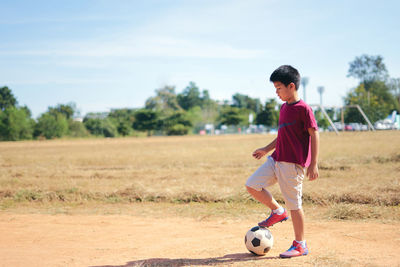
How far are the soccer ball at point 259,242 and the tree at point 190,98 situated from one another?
358ft

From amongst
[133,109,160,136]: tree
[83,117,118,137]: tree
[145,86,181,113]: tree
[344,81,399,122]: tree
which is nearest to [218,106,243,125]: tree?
[133,109,160,136]: tree

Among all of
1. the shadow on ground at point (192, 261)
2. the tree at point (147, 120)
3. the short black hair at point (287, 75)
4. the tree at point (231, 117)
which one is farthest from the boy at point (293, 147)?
the tree at point (231, 117)

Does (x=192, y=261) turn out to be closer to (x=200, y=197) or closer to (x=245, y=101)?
(x=200, y=197)

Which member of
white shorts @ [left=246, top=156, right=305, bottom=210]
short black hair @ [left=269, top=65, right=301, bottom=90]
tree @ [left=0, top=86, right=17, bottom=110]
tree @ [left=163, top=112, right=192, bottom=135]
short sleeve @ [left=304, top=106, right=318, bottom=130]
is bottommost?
white shorts @ [left=246, top=156, right=305, bottom=210]

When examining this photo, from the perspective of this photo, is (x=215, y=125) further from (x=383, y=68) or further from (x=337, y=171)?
(x=337, y=171)

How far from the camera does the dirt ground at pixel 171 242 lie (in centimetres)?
411

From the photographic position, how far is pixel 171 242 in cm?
501

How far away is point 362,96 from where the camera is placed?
6325 cm

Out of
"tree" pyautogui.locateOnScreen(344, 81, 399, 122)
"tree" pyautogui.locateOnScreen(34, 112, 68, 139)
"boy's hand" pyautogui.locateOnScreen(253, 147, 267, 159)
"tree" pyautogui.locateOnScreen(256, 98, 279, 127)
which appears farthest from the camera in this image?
"tree" pyautogui.locateOnScreen(256, 98, 279, 127)

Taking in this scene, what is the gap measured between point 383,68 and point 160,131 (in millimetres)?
46806

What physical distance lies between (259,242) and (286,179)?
780 mm

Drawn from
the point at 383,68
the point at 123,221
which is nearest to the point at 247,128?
the point at 383,68

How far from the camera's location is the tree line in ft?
159

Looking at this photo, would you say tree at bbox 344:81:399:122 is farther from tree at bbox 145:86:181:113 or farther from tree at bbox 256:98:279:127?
tree at bbox 145:86:181:113
